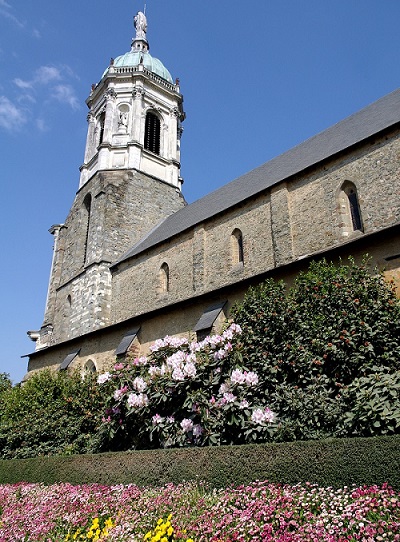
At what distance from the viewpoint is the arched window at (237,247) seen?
16.2 metres

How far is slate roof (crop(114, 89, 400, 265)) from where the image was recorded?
563 inches

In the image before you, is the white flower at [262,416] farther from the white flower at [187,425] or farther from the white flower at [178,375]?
the white flower at [178,375]

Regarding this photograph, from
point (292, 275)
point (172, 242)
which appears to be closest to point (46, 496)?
point (292, 275)

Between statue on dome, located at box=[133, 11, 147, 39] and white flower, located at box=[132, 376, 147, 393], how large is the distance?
34230 millimetres

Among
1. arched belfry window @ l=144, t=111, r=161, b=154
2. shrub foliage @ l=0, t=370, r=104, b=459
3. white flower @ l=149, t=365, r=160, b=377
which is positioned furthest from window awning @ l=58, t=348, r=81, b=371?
arched belfry window @ l=144, t=111, r=161, b=154

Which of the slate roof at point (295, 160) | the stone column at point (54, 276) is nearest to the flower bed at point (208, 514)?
the slate roof at point (295, 160)

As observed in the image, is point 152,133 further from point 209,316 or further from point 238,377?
point 238,377

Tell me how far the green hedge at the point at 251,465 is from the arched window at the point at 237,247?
9501mm

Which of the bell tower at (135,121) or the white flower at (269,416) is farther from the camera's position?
the bell tower at (135,121)

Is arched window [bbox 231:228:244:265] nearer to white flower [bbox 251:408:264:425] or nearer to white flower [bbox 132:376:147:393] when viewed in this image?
white flower [bbox 132:376:147:393]

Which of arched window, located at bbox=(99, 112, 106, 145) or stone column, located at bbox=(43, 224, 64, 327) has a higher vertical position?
arched window, located at bbox=(99, 112, 106, 145)

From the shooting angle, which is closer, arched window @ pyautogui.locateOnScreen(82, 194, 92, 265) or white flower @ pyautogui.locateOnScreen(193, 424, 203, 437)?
white flower @ pyautogui.locateOnScreen(193, 424, 203, 437)

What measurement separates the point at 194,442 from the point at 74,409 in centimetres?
610

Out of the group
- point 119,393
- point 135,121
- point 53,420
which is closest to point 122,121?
point 135,121
